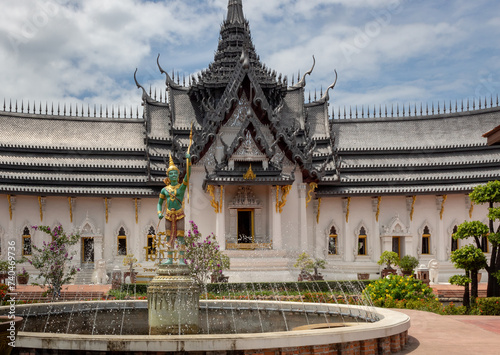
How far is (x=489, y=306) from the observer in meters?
13.3

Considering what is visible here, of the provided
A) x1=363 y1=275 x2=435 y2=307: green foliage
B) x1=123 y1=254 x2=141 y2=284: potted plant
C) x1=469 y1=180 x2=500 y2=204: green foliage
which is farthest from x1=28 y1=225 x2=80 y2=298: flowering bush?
x1=469 y1=180 x2=500 y2=204: green foliage

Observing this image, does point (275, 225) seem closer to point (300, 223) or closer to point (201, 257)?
point (300, 223)

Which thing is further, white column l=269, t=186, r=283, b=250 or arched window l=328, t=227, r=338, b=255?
arched window l=328, t=227, r=338, b=255

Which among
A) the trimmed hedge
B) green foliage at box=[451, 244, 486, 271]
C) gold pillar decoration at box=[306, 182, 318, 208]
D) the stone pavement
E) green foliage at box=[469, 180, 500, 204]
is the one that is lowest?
the trimmed hedge

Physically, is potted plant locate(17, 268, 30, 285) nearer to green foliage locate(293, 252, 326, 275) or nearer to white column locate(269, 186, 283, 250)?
white column locate(269, 186, 283, 250)

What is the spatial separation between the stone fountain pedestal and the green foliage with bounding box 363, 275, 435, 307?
247 inches

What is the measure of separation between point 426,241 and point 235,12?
1485 cm

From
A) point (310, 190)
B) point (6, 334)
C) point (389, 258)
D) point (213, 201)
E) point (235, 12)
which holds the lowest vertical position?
point (389, 258)

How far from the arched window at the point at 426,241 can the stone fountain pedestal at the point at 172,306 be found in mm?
18604

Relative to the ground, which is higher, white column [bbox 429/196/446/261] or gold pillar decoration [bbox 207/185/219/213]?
gold pillar decoration [bbox 207/185/219/213]

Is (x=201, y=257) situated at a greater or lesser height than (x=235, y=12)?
lesser

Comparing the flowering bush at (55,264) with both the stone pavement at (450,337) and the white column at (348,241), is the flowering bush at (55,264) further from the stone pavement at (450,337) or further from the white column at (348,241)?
the white column at (348,241)

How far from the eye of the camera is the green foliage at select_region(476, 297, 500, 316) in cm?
1316

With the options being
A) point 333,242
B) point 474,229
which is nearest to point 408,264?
point 333,242
